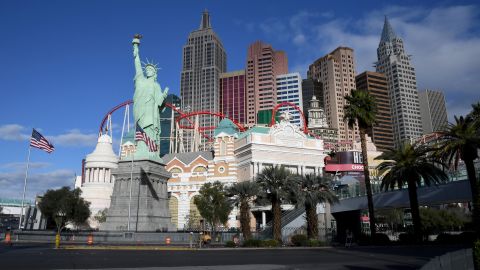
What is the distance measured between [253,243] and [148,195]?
18.7m

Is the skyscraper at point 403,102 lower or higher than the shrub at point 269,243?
higher

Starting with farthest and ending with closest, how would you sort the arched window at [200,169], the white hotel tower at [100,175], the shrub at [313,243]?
1. the white hotel tower at [100,175]
2. the arched window at [200,169]
3. the shrub at [313,243]

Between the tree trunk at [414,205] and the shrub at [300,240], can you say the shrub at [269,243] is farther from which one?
the tree trunk at [414,205]

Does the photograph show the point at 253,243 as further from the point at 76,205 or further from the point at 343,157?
the point at 343,157

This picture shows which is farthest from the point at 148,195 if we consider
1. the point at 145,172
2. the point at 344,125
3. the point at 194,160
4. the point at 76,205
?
the point at 344,125

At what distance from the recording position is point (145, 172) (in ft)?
158

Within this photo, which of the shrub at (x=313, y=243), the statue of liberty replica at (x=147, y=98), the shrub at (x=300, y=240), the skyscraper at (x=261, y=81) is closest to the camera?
the shrub at (x=313, y=243)

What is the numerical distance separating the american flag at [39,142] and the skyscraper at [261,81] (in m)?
143

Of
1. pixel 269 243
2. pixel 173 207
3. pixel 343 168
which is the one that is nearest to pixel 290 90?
pixel 343 168

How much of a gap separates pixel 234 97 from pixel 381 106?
223 feet

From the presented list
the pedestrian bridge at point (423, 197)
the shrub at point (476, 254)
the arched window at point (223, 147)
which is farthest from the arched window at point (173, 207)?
the shrub at point (476, 254)

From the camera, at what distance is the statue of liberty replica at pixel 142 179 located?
46500mm

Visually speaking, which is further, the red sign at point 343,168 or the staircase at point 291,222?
the red sign at point 343,168

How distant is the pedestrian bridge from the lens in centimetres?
3253
